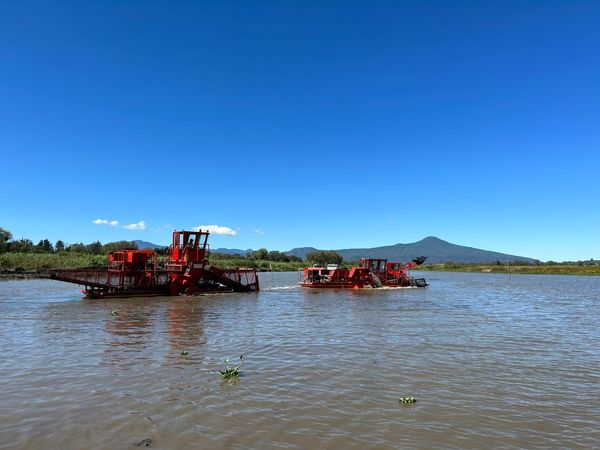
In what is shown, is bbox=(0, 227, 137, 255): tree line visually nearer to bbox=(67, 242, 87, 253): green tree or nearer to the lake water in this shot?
bbox=(67, 242, 87, 253): green tree

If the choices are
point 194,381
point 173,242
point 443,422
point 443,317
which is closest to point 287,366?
point 194,381

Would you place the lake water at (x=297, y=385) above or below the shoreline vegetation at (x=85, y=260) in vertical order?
below

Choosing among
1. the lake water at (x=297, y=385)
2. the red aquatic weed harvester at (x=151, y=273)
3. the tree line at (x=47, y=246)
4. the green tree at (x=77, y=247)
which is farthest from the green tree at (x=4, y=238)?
the lake water at (x=297, y=385)

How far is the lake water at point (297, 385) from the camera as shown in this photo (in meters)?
6.80

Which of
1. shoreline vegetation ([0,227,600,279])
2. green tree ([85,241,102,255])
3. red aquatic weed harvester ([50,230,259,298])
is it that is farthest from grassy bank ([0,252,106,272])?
green tree ([85,241,102,255])

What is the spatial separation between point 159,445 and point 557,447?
603cm

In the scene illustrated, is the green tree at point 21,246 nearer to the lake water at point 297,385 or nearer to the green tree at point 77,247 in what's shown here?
the green tree at point 77,247

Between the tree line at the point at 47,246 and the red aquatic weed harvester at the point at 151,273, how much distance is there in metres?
31.2

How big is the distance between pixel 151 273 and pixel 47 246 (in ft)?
292

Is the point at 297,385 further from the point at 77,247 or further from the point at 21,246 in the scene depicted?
the point at 77,247

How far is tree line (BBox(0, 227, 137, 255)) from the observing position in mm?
80062

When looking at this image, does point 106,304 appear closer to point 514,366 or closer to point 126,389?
point 126,389

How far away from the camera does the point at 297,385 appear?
9.61m

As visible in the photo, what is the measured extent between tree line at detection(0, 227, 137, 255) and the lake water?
51.1m
